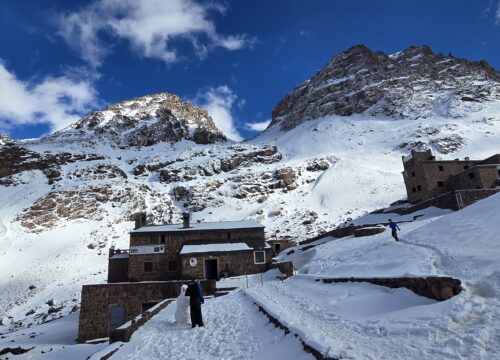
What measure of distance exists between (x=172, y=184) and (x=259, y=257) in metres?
52.1

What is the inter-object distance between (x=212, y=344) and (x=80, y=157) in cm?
9415

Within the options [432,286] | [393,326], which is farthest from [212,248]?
[393,326]

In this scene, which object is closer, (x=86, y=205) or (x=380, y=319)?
(x=380, y=319)

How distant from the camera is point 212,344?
32.3 ft

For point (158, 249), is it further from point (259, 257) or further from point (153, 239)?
point (259, 257)

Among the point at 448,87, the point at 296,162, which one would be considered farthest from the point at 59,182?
the point at 448,87

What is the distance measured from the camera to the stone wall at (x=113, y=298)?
27.8 m

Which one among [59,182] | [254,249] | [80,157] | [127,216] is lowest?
[254,249]

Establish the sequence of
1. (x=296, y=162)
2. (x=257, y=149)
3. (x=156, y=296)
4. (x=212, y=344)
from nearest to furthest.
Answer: (x=212, y=344) < (x=156, y=296) < (x=296, y=162) < (x=257, y=149)

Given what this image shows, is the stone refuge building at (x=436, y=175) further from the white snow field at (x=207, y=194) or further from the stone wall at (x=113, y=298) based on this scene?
the stone wall at (x=113, y=298)

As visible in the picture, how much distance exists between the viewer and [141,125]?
128000 mm

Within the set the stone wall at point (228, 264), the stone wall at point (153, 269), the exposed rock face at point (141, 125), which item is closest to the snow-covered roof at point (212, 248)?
the stone wall at point (228, 264)

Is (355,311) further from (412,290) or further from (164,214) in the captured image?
(164,214)

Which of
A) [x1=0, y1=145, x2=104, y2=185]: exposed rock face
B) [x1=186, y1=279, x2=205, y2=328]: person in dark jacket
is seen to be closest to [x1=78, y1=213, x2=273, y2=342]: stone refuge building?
[x1=186, y1=279, x2=205, y2=328]: person in dark jacket
